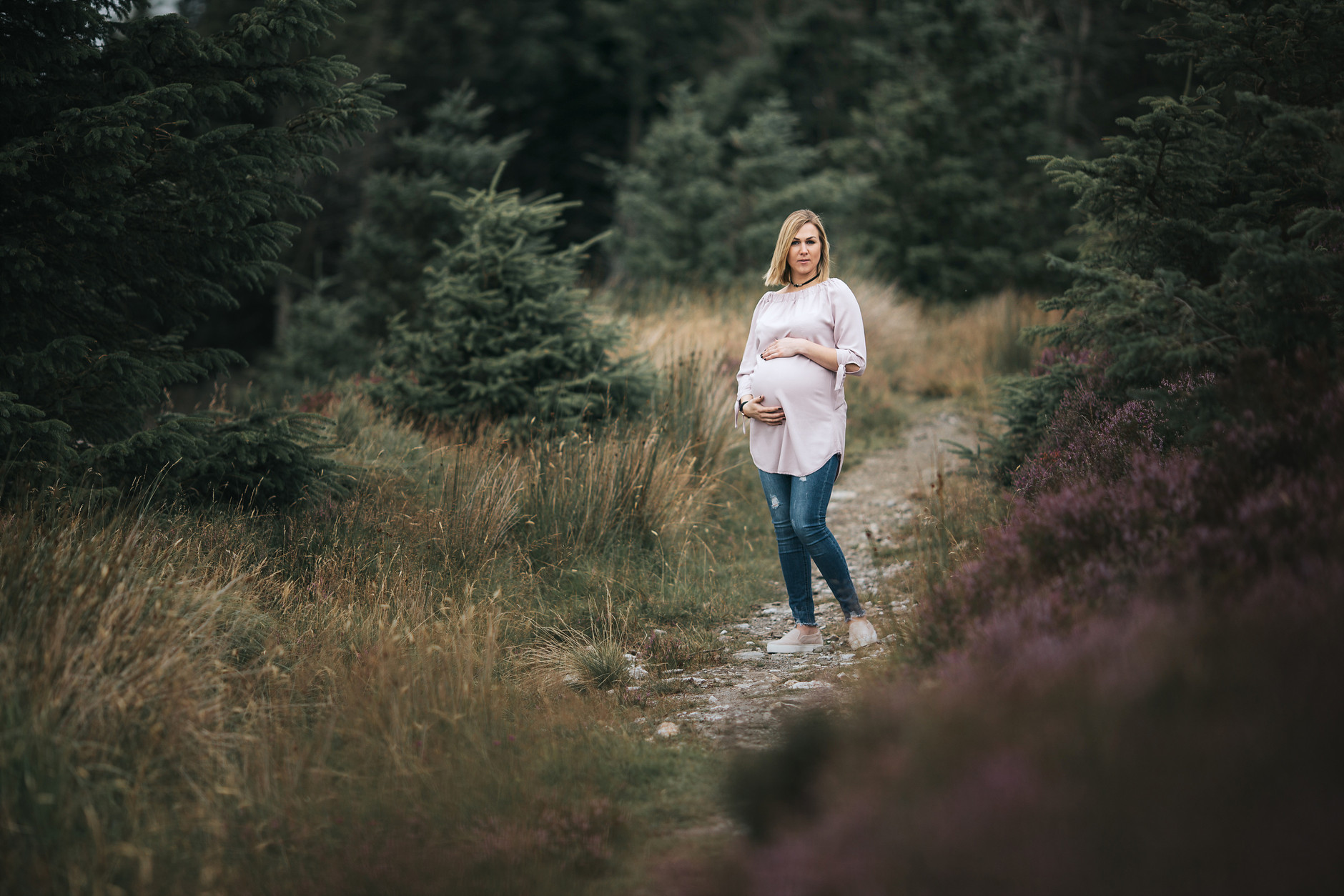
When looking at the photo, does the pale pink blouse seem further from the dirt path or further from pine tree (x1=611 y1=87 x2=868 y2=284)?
pine tree (x1=611 y1=87 x2=868 y2=284)

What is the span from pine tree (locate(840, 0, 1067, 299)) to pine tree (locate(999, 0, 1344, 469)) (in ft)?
49.0

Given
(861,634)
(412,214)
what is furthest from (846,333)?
(412,214)

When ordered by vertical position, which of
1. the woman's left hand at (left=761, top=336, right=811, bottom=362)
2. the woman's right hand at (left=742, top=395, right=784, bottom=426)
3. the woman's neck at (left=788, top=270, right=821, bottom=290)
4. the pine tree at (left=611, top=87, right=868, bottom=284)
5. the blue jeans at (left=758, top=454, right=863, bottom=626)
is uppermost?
the pine tree at (left=611, top=87, right=868, bottom=284)

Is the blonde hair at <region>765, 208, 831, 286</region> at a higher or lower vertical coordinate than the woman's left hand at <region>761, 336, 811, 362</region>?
higher

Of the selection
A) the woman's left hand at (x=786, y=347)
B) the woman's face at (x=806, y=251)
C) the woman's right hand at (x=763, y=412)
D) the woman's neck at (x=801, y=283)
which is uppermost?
the woman's face at (x=806, y=251)

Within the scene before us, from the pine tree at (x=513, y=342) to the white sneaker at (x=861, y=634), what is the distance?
334 cm

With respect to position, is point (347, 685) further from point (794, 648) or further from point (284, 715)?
point (794, 648)

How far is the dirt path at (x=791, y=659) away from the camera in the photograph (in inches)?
156

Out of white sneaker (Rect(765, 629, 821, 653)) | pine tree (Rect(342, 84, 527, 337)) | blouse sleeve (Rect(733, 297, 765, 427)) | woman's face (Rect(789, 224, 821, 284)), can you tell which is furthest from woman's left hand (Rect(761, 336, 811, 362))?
pine tree (Rect(342, 84, 527, 337))

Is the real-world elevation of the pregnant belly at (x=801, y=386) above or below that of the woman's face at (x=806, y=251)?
below

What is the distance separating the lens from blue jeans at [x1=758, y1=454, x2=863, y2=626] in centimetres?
464

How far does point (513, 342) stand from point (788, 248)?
358cm

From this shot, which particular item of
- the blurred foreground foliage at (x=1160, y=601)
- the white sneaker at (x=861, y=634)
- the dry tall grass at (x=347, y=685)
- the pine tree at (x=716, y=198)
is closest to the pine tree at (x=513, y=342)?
the dry tall grass at (x=347, y=685)

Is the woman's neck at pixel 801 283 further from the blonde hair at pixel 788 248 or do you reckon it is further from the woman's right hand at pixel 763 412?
the woman's right hand at pixel 763 412
